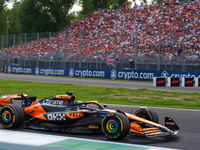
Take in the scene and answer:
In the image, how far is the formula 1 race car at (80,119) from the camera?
604 centimetres

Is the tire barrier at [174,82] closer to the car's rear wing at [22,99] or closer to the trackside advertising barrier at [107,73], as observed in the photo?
the trackside advertising barrier at [107,73]

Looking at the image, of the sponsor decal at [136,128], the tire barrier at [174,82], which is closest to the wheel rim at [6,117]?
the sponsor decal at [136,128]

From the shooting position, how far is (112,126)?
6.07 m

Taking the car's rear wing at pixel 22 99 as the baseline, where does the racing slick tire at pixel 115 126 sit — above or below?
below

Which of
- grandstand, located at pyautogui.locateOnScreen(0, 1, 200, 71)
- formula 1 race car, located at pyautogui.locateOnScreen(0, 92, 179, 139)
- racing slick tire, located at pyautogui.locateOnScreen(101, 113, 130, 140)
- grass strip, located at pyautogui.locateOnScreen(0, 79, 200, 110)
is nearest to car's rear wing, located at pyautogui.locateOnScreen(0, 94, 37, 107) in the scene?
formula 1 race car, located at pyautogui.locateOnScreen(0, 92, 179, 139)

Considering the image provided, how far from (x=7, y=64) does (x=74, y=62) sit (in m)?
10.6

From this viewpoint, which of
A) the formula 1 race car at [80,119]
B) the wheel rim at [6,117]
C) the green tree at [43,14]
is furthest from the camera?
the green tree at [43,14]

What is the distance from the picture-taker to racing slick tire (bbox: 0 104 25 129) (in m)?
7.01

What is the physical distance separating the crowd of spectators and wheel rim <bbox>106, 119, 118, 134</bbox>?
59.8 feet

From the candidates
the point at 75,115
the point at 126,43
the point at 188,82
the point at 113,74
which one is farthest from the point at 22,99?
the point at 126,43

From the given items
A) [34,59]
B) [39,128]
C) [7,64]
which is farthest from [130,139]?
[7,64]

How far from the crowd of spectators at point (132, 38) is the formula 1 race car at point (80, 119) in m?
17.4

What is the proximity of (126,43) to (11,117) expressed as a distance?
71.1ft

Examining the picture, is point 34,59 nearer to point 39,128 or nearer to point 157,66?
point 157,66
